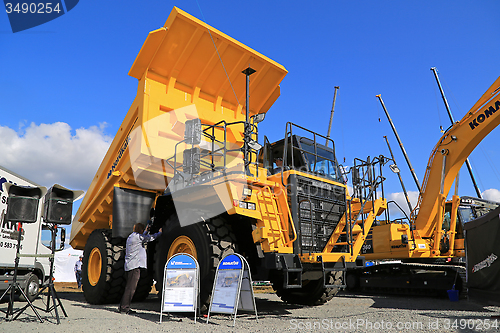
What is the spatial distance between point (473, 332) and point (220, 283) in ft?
11.5

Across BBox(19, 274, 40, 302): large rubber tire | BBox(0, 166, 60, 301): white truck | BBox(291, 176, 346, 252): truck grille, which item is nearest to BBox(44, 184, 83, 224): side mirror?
BBox(0, 166, 60, 301): white truck

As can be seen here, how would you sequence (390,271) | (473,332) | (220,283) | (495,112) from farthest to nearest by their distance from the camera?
(390,271), (495,112), (220,283), (473,332)

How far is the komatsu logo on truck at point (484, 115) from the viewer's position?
956 centimetres

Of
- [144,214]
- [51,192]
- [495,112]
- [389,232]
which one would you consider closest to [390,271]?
[389,232]

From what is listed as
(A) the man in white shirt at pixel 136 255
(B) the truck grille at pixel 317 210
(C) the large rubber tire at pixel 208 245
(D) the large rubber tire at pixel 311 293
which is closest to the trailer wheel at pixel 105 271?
(A) the man in white shirt at pixel 136 255

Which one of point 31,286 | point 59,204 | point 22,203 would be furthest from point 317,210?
point 31,286

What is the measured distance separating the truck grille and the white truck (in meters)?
7.14

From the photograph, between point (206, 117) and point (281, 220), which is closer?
point (281, 220)

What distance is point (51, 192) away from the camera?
659 cm

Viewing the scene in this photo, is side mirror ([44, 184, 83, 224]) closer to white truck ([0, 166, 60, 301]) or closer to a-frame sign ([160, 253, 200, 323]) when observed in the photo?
a-frame sign ([160, 253, 200, 323])

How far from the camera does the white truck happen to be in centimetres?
947

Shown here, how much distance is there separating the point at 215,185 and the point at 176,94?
2743 millimetres

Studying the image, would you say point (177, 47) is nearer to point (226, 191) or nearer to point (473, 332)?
point (226, 191)

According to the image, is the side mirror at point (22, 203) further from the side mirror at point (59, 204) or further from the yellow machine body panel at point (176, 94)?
the yellow machine body panel at point (176, 94)
